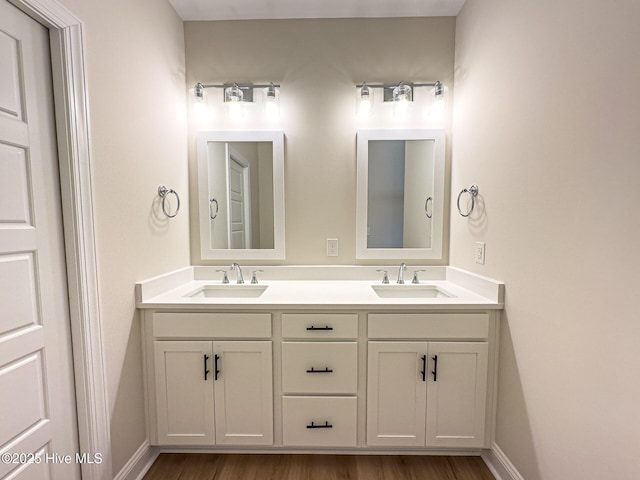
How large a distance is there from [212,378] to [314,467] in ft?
2.36

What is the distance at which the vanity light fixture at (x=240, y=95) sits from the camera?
6.22 ft

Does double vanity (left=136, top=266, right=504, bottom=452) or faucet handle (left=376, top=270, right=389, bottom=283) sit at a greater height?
faucet handle (left=376, top=270, right=389, bottom=283)

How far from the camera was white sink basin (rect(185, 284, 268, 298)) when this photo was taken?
1.91 metres

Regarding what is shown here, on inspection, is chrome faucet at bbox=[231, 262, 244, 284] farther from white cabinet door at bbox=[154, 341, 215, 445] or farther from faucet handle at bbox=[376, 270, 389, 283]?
faucet handle at bbox=[376, 270, 389, 283]

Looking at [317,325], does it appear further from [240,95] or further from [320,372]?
[240,95]

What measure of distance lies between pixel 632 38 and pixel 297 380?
6.01 feet

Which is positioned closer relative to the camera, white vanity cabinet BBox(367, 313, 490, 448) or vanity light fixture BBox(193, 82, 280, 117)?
white vanity cabinet BBox(367, 313, 490, 448)

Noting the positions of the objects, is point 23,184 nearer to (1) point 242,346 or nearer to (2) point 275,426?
(1) point 242,346

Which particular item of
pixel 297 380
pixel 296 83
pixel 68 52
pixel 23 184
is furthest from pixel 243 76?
pixel 297 380

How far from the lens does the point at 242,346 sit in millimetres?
1512

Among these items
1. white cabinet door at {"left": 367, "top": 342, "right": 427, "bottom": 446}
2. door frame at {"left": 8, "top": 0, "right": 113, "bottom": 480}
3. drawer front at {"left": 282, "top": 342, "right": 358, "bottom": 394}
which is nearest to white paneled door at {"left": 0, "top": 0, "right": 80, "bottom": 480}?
door frame at {"left": 8, "top": 0, "right": 113, "bottom": 480}

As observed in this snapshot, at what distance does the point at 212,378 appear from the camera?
151cm

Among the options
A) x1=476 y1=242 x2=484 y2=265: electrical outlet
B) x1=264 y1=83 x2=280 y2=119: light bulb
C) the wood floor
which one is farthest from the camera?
x1=264 y1=83 x2=280 y2=119: light bulb

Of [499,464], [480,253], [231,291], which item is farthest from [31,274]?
[499,464]
